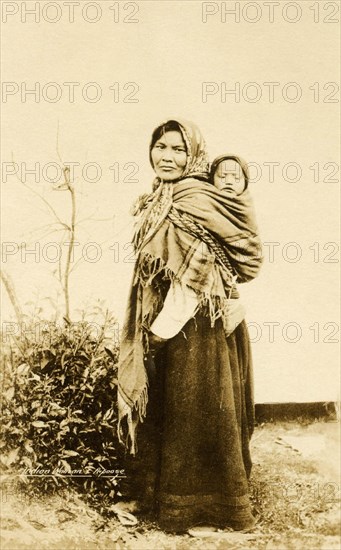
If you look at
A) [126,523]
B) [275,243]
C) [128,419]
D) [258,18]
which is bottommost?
[126,523]

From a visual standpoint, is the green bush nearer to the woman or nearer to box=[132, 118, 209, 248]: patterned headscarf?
the woman

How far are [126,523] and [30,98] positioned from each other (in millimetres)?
1697

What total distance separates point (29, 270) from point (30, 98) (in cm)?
70

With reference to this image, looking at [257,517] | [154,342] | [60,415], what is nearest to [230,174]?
[154,342]

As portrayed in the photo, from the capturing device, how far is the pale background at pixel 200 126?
2521 millimetres

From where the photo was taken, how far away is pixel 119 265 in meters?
2.49

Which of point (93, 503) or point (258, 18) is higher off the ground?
point (258, 18)

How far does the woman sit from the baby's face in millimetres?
58

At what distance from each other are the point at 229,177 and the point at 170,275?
0.45 m

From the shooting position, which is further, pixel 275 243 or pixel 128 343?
pixel 275 243

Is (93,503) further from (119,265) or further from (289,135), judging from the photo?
(289,135)

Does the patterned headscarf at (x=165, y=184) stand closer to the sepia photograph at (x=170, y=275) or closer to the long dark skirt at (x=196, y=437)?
Answer: the sepia photograph at (x=170, y=275)

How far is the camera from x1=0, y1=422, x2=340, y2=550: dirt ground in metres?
2.29

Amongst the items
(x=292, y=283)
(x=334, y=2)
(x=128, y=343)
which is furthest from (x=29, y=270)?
(x=334, y=2)
